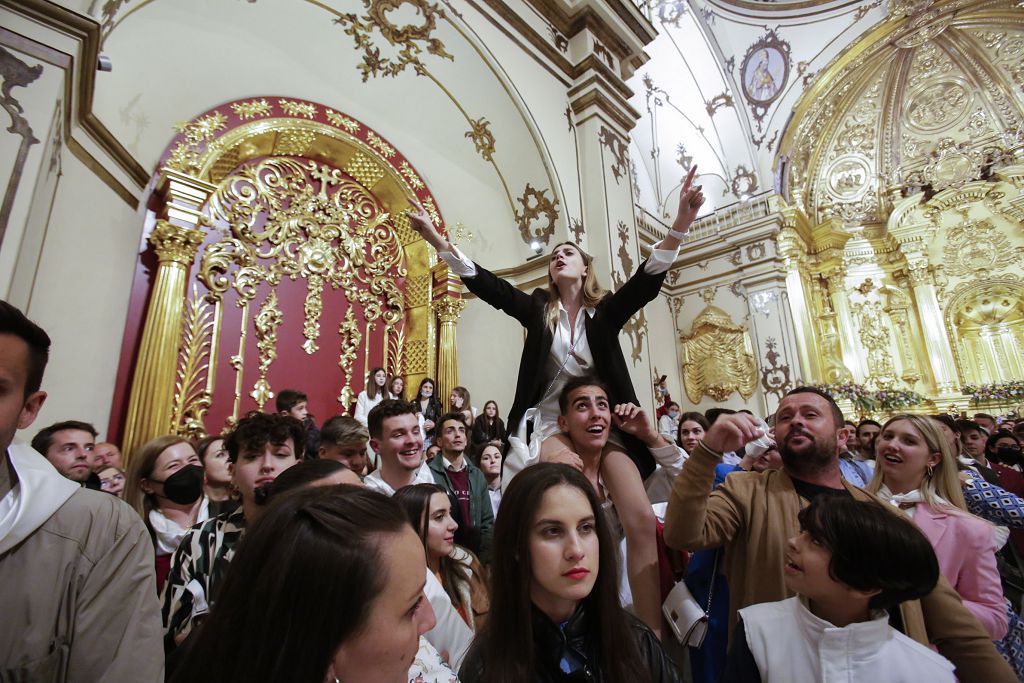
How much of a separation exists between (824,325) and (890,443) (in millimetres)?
9832

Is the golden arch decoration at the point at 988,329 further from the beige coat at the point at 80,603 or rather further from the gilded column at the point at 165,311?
the beige coat at the point at 80,603

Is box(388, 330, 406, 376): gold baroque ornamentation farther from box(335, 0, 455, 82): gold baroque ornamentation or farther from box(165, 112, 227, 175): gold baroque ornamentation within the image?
box(335, 0, 455, 82): gold baroque ornamentation

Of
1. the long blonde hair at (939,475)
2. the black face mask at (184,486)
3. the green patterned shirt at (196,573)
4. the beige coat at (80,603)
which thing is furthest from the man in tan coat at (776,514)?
the black face mask at (184,486)

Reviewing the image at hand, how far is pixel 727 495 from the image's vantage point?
5.26ft

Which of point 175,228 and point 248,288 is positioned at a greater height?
point 175,228

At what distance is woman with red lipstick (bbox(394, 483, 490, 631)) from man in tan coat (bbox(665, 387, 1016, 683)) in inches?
35.7

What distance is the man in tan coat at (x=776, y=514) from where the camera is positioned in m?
1.36

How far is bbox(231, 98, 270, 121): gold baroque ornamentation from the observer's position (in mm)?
4582

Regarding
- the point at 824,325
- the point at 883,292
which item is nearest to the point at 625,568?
the point at 824,325

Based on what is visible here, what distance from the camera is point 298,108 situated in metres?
4.87

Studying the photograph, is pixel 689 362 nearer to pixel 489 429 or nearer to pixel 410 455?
pixel 489 429

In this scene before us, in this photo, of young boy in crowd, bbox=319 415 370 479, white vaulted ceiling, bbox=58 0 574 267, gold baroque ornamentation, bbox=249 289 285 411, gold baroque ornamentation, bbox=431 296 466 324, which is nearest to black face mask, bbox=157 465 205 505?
young boy in crowd, bbox=319 415 370 479

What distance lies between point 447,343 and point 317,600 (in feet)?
15.9

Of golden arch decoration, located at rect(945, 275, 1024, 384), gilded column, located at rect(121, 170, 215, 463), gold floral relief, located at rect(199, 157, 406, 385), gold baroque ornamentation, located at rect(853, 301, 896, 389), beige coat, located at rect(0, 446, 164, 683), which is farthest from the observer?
golden arch decoration, located at rect(945, 275, 1024, 384)
